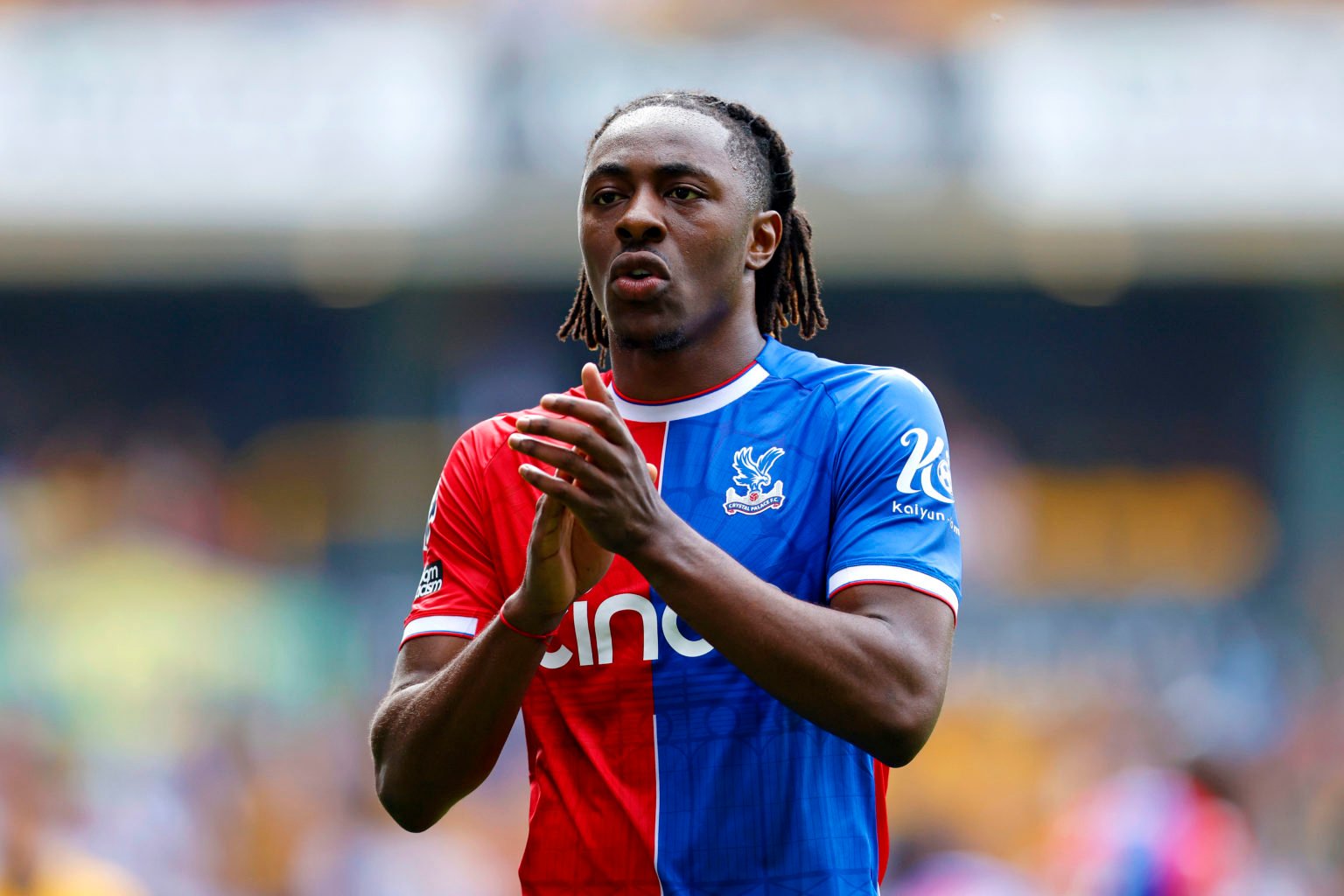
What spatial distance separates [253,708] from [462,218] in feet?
14.8

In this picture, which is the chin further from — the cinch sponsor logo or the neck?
the cinch sponsor logo

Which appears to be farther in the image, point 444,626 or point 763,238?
point 763,238

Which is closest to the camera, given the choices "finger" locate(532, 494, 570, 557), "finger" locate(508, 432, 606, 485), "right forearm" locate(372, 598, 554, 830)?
"finger" locate(508, 432, 606, 485)

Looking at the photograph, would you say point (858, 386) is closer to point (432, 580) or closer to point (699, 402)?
point (699, 402)

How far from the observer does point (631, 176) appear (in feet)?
9.49

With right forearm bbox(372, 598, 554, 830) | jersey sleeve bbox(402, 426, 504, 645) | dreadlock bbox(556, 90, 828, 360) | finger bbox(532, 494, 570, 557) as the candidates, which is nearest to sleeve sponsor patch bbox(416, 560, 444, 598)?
jersey sleeve bbox(402, 426, 504, 645)

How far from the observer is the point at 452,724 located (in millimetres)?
2680

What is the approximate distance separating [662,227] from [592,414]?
571mm

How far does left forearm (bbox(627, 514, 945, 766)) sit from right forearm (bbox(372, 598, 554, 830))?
0.91 feet

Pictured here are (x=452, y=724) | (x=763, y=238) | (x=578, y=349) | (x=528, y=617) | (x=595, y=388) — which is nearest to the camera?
(x=595, y=388)

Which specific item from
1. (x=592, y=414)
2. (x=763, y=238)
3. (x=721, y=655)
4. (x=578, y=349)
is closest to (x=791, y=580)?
(x=721, y=655)

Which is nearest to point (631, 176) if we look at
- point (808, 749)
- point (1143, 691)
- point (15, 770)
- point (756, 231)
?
point (756, 231)

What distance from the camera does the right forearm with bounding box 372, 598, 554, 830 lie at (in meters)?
2.61

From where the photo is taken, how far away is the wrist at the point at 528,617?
256 cm
